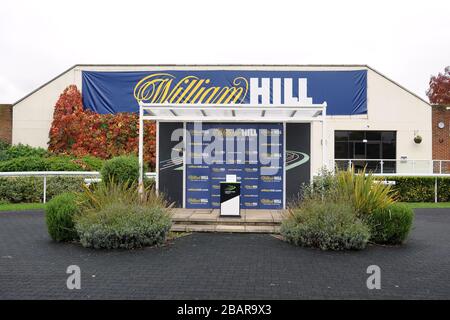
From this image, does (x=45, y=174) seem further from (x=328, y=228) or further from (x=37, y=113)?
(x=328, y=228)

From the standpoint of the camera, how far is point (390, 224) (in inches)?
302

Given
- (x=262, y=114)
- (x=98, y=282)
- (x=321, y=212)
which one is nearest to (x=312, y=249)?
(x=321, y=212)

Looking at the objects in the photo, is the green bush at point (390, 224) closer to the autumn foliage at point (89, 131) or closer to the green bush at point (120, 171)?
the green bush at point (120, 171)

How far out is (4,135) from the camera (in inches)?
824

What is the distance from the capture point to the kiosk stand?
947 cm

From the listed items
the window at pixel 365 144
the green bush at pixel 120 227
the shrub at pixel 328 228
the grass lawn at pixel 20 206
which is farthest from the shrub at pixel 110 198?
the window at pixel 365 144

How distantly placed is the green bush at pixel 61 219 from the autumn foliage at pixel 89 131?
11.8 meters

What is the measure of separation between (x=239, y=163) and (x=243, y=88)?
9.64 metres

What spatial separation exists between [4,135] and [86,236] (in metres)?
16.5

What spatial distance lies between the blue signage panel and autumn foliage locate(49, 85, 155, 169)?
8.76 metres

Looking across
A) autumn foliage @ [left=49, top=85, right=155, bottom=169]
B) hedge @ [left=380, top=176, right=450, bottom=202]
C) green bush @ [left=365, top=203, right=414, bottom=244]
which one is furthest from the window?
green bush @ [left=365, top=203, right=414, bottom=244]

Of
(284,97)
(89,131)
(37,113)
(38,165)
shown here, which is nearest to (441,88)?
(284,97)

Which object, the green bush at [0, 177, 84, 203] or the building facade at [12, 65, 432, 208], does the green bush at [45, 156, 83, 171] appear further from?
the building facade at [12, 65, 432, 208]

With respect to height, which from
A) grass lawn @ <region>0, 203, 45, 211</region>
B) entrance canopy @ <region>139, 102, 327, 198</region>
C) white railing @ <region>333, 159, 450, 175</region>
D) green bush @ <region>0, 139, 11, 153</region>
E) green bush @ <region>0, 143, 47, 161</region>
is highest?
entrance canopy @ <region>139, 102, 327, 198</region>
